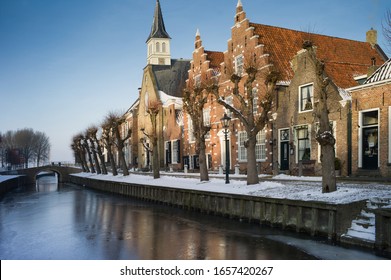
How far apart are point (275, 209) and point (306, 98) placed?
13.7m

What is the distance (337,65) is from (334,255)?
71.3 ft

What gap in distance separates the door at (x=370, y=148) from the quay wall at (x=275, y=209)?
29.8 feet

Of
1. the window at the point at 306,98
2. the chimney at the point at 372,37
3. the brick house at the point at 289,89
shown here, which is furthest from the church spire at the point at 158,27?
the window at the point at 306,98

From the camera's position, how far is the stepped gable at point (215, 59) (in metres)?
44.0

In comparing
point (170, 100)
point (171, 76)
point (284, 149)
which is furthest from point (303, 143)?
point (171, 76)

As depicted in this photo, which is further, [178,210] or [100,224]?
[178,210]

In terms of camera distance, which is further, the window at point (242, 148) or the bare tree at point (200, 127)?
the window at point (242, 148)

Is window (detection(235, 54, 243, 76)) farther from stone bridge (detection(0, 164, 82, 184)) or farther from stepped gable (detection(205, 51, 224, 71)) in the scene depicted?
stone bridge (detection(0, 164, 82, 184))

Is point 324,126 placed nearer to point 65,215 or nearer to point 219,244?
point 219,244

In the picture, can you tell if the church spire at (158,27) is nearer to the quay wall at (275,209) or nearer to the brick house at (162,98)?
the brick house at (162,98)

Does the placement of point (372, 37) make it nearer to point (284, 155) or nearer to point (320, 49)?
point (320, 49)

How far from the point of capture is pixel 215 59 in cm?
4519

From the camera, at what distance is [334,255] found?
11.3 metres

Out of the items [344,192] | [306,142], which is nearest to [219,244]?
[344,192]
